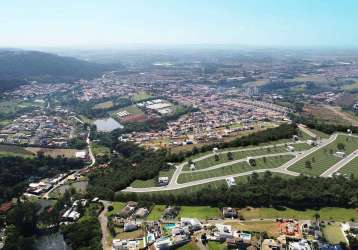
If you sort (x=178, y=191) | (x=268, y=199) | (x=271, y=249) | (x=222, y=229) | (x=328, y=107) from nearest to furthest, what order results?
(x=271, y=249), (x=222, y=229), (x=268, y=199), (x=178, y=191), (x=328, y=107)

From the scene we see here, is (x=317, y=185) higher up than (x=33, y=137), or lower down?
higher up

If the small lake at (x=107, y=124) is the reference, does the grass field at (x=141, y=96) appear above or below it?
above

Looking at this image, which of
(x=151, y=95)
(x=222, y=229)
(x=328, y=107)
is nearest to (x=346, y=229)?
(x=222, y=229)

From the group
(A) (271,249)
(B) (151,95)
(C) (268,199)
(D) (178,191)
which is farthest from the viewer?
(B) (151,95)

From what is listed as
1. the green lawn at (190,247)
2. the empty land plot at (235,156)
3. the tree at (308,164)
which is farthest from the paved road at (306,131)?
the green lawn at (190,247)

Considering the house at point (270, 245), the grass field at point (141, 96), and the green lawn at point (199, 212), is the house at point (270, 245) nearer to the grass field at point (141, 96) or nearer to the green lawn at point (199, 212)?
the green lawn at point (199, 212)

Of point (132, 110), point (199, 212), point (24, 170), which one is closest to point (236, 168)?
point (199, 212)

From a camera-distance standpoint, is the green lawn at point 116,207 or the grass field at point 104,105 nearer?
the green lawn at point 116,207

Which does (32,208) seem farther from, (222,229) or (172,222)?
(222,229)
